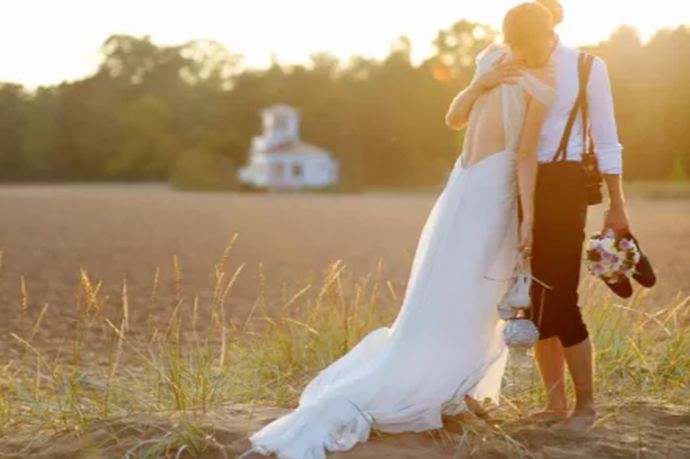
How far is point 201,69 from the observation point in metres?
87.2

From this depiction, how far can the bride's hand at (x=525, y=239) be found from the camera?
431 centimetres

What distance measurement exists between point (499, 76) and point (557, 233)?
0.62 m

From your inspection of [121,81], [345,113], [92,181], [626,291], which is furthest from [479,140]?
[121,81]

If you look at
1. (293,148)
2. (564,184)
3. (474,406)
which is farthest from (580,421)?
(293,148)

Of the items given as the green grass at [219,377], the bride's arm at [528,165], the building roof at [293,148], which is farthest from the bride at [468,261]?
the building roof at [293,148]

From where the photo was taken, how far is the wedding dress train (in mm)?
4352

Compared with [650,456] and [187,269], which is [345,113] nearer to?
[187,269]

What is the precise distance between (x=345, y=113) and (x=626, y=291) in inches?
2430

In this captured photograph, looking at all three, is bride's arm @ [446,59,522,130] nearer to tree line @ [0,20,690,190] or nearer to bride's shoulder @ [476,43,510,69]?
bride's shoulder @ [476,43,510,69]

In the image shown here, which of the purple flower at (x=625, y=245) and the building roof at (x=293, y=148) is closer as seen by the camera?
the purple flower at (x=625, y=245)

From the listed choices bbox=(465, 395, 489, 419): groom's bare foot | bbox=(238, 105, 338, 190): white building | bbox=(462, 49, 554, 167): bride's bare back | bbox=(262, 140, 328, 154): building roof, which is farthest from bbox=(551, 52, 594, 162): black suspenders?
bbox=(262, 140, 328, 154): building roof

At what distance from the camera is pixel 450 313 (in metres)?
4.44

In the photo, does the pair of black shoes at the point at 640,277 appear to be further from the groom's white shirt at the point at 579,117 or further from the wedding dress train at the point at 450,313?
the wedding dress train at the point at 450,313

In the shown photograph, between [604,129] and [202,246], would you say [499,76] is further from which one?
[202,246]
